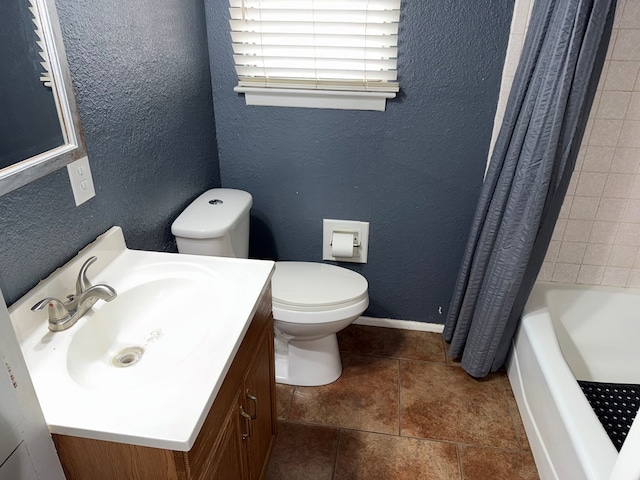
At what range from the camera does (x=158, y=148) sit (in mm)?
1665

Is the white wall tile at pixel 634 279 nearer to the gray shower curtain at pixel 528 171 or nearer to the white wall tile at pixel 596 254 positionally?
the white wall tile at pixel 596 254

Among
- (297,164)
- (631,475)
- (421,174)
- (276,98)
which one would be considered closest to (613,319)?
(421,174)

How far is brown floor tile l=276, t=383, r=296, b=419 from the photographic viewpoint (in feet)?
6.40

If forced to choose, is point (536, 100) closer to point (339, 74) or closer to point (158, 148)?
point (339, 74)

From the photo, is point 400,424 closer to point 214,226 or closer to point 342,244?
point 342,244

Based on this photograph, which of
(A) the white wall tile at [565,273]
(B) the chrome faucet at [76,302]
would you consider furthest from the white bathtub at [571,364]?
(B) the chrome faucet at [76,302]

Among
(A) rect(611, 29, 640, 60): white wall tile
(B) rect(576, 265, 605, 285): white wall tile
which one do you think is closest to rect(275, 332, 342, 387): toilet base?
(B) rect(576, 265, 605, 285): white wall tile

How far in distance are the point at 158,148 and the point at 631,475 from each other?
1.55 metres

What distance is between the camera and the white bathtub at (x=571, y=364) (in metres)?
1.40

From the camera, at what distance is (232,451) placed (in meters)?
1.18

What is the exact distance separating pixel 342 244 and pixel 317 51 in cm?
82

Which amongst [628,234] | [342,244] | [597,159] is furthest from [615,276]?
[342,244]

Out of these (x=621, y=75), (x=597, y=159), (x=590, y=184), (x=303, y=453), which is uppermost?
(x=621, y=75)

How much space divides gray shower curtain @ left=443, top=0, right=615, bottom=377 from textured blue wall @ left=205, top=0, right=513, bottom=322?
0.62ft
